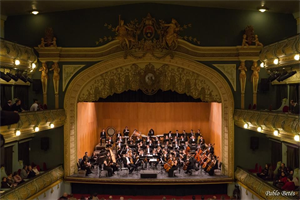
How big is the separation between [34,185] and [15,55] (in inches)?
210

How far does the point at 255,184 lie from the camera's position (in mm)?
12836

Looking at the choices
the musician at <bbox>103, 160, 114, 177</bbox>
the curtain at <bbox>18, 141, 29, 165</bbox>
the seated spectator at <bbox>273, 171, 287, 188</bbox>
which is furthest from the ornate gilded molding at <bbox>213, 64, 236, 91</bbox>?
the curtain at <bbox>18, 141, 29, 165</bbox>

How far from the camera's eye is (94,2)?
1480 centimetres

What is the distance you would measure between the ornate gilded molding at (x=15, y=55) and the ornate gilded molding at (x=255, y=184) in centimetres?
1068

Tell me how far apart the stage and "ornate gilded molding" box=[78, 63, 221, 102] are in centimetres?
367

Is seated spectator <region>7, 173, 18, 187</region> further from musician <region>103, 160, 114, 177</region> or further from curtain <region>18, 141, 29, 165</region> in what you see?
musician <region>103, 160, 114, 177</region>

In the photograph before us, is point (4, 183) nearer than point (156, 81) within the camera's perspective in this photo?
Yes

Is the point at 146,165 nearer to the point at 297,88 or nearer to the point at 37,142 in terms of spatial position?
the point at 37,142

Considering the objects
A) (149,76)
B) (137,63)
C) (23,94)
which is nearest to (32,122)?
(23,94)

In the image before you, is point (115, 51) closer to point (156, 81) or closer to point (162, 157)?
point (156, 81)

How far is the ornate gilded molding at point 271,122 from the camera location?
10383 mm

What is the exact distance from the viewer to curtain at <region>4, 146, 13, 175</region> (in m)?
14.1

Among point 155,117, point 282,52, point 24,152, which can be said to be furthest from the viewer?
point 155,117

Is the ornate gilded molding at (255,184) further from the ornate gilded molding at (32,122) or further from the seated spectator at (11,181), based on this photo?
the seated spectator at (11,181)
